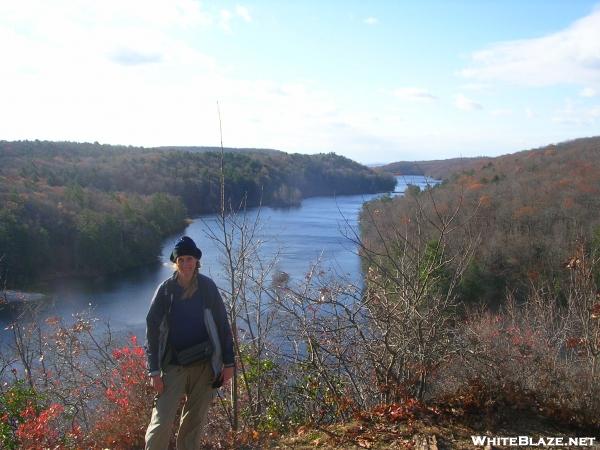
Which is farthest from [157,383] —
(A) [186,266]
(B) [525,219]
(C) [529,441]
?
(B) [525,219]

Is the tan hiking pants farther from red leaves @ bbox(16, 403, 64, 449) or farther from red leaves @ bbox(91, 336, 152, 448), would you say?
red leaves @ bbox(16, 403, 64, 449)

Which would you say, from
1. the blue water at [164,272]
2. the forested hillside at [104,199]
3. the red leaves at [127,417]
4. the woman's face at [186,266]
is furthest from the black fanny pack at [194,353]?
the blue water at [164,272]

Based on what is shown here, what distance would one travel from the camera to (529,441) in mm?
3422

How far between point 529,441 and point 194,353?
6.96ft

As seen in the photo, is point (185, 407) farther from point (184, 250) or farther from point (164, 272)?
point (164, 272)

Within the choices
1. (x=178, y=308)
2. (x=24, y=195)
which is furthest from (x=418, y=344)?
(x=24, y=195)

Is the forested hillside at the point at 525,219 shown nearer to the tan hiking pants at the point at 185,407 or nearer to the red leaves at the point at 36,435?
the red leaves at the point at 36,435

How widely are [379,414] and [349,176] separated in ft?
253

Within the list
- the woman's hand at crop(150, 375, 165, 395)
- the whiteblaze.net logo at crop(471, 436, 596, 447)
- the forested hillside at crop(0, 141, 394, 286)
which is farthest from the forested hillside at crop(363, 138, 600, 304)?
the woman's hand at crop(150, 375, 165, 395)

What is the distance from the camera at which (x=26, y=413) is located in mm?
4980

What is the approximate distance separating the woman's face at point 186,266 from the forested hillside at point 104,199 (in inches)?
513

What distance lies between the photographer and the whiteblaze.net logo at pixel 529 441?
3383 mm

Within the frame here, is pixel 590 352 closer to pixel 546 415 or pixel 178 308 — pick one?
pixel 546 415

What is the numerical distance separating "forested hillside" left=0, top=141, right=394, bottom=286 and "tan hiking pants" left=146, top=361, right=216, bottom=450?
1306 centimetres
